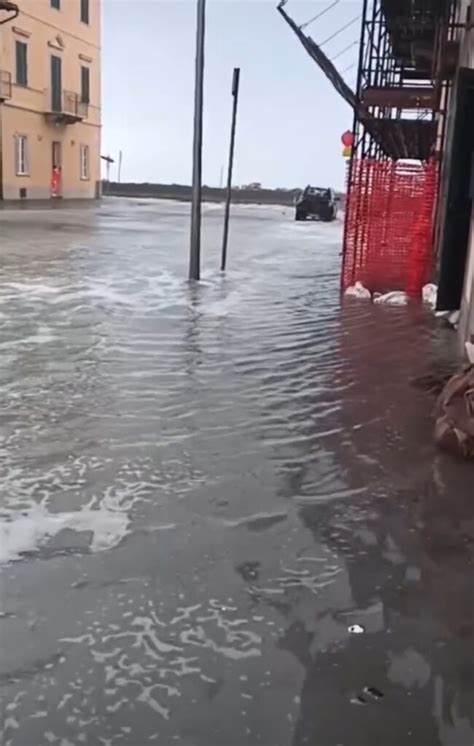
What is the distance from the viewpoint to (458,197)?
8180mm

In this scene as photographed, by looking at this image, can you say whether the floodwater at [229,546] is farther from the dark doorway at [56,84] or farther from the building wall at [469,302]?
the dark doorway at [56,84]

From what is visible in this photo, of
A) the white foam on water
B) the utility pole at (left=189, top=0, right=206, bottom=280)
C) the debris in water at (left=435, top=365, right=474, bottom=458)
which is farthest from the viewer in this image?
the utility pole at (left=189, top=0, right=206, bottom=280)

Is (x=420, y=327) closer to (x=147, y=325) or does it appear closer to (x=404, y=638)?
(x=147, y=325)

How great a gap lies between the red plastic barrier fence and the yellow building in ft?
86.6

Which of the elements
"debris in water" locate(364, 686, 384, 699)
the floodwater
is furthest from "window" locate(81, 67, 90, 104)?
"debris in water" locate(364, 686, 384, 699)

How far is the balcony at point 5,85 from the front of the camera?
111 feet

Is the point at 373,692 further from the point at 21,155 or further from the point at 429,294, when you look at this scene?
the point at 21,155

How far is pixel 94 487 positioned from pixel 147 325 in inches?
165

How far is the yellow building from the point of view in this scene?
115 ft

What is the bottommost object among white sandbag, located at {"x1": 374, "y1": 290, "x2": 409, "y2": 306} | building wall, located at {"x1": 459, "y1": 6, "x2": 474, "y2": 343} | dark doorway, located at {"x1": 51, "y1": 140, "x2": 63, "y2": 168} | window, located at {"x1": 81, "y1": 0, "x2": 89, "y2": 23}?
white sandbag, located at {"x1": 374, "y1": 290, "x2": 409, "y2": 306}

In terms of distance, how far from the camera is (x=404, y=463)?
4328 mm

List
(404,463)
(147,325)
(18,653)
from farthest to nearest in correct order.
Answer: (147,325), (404,463), (18,653)

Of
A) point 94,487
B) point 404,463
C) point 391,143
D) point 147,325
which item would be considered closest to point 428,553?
point 404,463

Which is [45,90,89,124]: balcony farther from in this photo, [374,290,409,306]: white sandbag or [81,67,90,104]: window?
[374,290,409,306]: white sandbag
